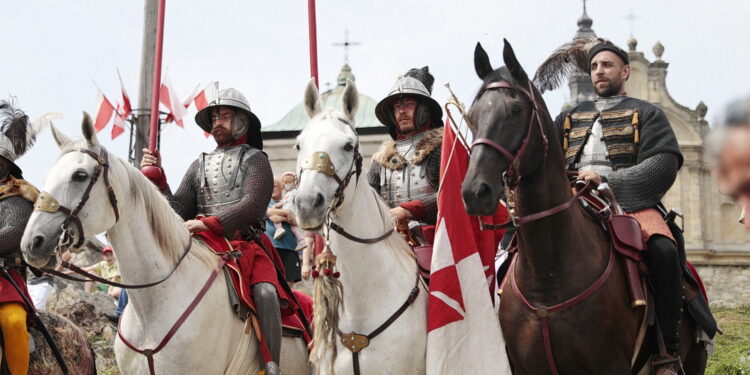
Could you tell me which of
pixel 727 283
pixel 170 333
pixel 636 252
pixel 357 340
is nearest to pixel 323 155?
pixel 357 340

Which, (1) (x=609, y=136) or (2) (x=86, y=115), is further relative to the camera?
(1) (x=609, y=136)

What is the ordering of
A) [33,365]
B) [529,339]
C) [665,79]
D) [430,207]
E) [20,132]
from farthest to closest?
[665,79], [20,132], [33,365], [430,207], [529,339]

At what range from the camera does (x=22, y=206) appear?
25.0 feet

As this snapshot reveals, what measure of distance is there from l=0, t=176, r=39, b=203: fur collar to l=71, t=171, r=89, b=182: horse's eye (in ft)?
6.35

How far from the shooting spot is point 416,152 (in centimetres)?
698

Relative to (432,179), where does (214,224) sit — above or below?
below

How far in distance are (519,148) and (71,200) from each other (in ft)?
9.88

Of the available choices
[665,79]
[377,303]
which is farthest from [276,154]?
[377,303]

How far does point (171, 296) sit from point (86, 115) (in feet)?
4.72

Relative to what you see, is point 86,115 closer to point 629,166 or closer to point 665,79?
point 629,166

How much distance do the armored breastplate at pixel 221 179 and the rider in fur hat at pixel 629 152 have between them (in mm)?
2661

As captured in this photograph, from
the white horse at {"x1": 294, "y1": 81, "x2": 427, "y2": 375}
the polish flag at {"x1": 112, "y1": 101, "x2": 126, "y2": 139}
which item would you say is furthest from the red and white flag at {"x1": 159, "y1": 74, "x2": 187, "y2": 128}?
the white horse at {"x1": 294, "y1": 81, "x2": 427, "y2": 375}

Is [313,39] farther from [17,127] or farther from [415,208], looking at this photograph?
[17,127]

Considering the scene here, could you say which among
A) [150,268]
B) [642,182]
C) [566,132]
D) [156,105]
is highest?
[156,105]
